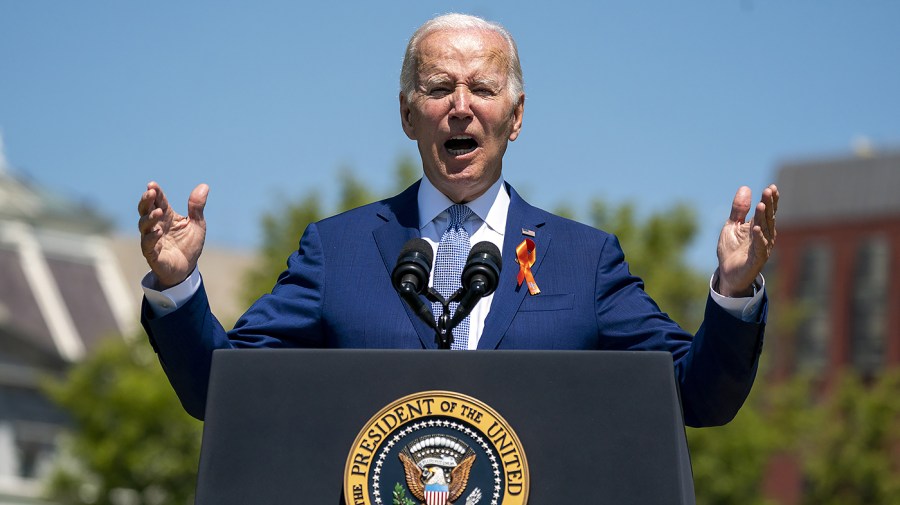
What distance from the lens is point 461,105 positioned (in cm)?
422

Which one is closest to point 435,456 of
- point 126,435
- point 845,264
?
point 126,435

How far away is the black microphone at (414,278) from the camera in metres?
3.68

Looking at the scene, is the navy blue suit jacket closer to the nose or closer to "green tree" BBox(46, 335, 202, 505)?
the nose

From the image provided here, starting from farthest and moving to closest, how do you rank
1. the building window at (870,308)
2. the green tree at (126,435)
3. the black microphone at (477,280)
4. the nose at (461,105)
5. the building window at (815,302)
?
1. the building window at (815,302)
2. the building window at (870,308)
3. the green tree at (126,435)
4. the nose at (461,105)
5. the black microphone at (477,280)

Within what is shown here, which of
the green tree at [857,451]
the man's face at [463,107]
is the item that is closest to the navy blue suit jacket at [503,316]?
the man's face at [463,107]

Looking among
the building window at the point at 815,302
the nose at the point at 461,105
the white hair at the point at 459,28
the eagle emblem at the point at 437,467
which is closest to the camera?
the eagle emblem at the point at 437,467

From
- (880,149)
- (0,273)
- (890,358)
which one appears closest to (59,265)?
(0,273)

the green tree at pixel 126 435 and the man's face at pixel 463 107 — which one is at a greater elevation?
the green tree at pixel 126 435

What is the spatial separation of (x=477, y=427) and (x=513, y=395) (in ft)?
0.33

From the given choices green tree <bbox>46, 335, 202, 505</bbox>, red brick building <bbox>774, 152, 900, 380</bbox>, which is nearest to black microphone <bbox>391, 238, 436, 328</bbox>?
green tree <bbox>46, 335, 202, 505</bbox>

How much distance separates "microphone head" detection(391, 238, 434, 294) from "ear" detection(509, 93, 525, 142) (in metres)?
0.79

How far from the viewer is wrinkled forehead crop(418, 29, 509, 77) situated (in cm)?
428

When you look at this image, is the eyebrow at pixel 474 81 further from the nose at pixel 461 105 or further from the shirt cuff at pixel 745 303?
the shirt cuff at pixel 745 303

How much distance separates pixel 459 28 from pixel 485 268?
93cm
